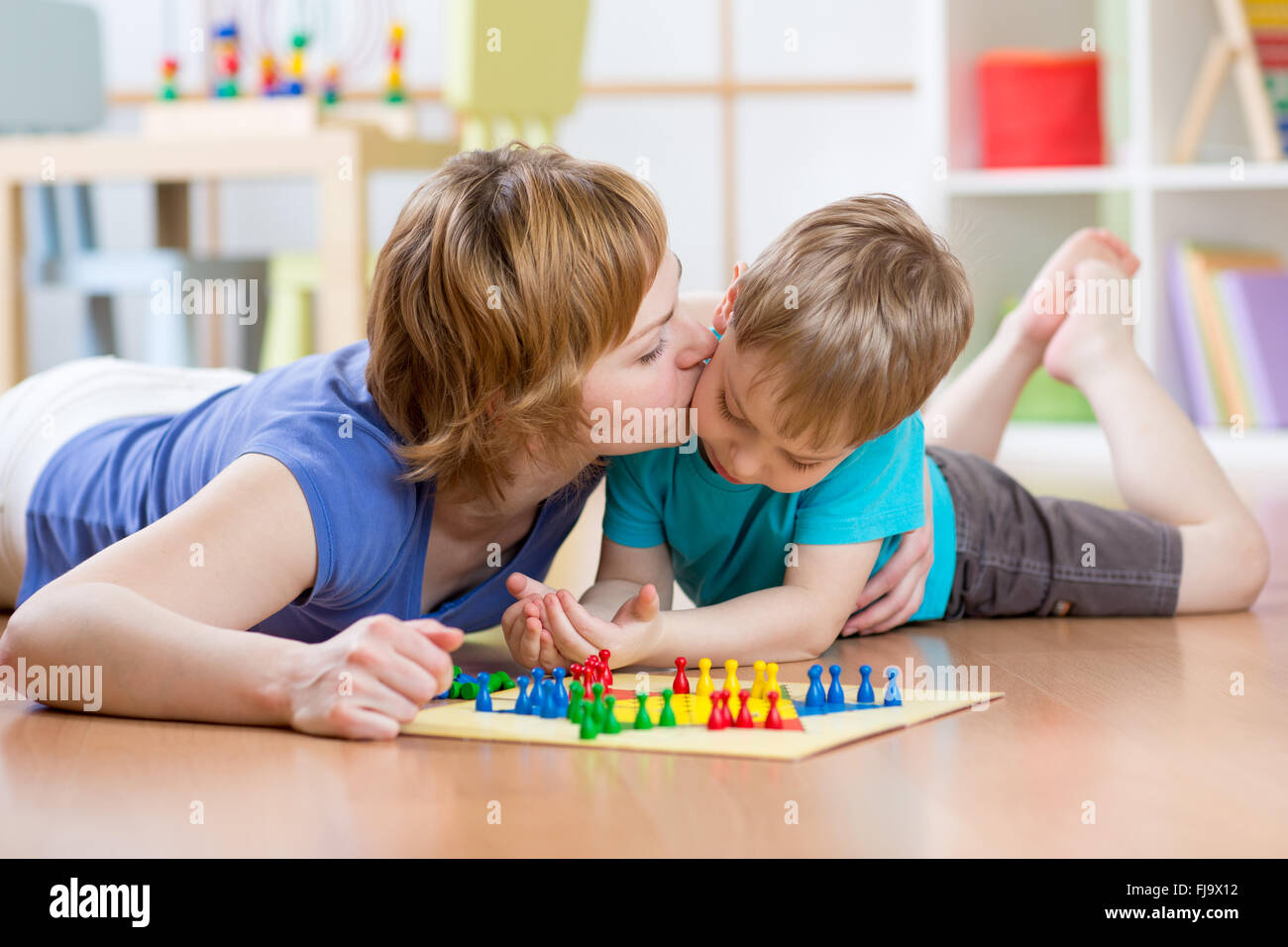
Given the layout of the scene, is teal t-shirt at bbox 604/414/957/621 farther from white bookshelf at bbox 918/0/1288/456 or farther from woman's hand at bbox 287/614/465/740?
white bookshelf at bbox 918/0/1288/456

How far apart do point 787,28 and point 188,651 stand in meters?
3.71

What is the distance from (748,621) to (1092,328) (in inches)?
29.7

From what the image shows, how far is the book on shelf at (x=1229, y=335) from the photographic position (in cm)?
281

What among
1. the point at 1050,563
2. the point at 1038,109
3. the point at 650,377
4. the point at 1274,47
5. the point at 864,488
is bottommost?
the point at 1050,563

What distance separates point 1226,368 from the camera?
2.86 metres

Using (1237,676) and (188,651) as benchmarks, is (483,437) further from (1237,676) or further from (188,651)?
(1237,676)

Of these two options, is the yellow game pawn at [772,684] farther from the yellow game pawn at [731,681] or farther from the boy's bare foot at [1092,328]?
the boy's bare foot at [1092,328]

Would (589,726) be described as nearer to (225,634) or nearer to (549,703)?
(549,703)

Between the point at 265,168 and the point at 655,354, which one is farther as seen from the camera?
the point at 265,168

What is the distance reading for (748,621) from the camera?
1.13 metres

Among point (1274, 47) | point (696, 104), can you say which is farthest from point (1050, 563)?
point (696, 104)

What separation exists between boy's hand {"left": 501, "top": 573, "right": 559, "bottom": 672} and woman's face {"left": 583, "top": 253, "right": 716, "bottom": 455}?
0.43 ft

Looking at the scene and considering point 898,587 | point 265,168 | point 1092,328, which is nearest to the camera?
point 898,587

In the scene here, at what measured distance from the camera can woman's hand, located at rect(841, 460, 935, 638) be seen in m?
1.32
